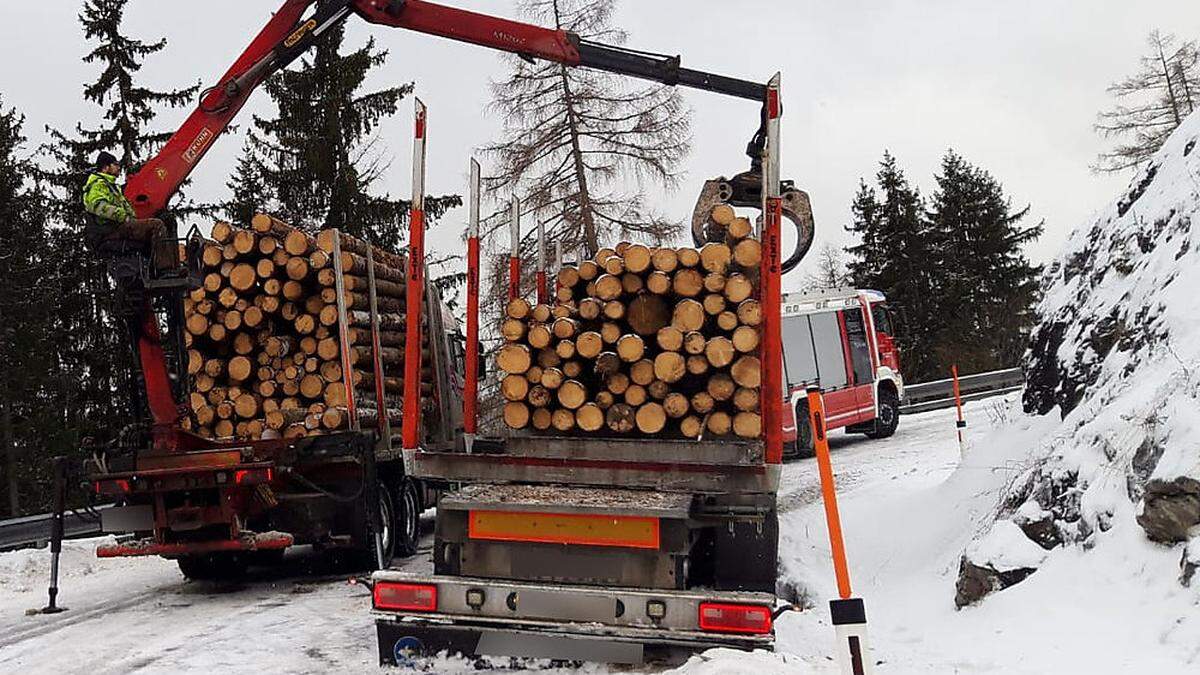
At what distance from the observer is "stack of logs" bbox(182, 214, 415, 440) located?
29.9 ft

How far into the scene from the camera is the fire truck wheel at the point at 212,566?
9.23 m

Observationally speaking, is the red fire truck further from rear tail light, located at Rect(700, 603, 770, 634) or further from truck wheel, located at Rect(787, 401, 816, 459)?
rear tail light, located at Rect(700, 603, 770, 634)

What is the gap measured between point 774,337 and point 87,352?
2017 cm

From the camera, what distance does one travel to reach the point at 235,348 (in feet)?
30.5

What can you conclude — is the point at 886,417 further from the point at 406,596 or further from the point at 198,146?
the point at 406,596

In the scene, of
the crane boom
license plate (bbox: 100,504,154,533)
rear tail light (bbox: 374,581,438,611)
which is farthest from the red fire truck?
rear tail light (bbox: 374,581,438,611)

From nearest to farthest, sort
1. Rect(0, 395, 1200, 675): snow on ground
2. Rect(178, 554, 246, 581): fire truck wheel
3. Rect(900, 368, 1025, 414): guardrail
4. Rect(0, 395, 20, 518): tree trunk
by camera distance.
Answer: Rect(0, 395, 1200, 675): snow on ground → Rect(178, 554, 246, 581): fire truck wheel → Rect(0, 395, 20, 518): tree trunk → Rect(900, 368, 1025, 414): guardrail

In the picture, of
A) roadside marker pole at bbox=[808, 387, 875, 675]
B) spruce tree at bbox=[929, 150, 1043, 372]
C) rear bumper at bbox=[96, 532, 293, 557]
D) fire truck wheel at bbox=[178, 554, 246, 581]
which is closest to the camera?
roadside marker pole at bbox=[808, 387, 875, 675]

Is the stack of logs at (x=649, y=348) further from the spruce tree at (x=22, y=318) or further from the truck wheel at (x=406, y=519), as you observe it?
the spruce tree at (x=22, y=318)

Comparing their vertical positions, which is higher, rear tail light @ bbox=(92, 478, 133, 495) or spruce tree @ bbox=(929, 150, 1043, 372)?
spruce tree @ bbox=(929, 150, 1043, 372)

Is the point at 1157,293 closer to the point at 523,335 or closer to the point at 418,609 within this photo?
the point at 523,335

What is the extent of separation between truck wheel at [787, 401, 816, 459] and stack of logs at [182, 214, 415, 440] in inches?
398

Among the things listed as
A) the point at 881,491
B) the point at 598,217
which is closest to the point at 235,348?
the point at 881,491

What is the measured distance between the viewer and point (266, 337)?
932 centimetres
